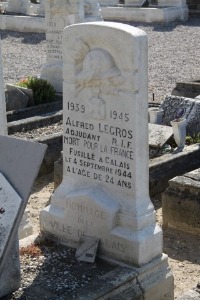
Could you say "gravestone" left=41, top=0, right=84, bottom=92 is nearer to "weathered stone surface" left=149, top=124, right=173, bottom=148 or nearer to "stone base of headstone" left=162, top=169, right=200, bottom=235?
"weathered stone surface" left=149, top=124, right=173, bottom=148

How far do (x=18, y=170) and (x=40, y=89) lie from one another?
21.5 ft

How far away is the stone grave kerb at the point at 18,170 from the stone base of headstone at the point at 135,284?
2.37 feet

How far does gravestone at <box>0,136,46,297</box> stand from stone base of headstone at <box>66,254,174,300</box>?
2.14ft

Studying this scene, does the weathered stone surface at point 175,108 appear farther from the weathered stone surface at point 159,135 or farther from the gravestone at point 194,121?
the weathered stone surface at point 159,135

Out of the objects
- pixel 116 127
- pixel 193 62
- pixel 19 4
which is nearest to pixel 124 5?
pixel 19 4

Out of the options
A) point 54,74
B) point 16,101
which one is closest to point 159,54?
point 54,74

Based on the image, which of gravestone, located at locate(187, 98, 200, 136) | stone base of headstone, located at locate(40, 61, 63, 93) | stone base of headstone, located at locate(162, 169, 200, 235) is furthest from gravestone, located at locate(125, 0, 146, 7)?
stone base of headstone, located at locate(162, 169, 200, 235)

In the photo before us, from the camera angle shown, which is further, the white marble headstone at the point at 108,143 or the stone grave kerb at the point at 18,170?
the white marble headstone at the point at 108,143

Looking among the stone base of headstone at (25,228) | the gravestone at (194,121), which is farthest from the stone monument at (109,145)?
the gravestone at (194,121)

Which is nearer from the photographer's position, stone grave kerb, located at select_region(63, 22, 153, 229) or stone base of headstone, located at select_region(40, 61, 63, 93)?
stone grave kerb, located at select_region(63, 22, 153, 229)

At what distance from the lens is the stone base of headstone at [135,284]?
17.9ft

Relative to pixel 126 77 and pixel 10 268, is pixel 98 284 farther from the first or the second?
pixel 126 77

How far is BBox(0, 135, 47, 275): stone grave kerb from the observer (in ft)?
16.9

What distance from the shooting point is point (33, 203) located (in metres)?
8.42
